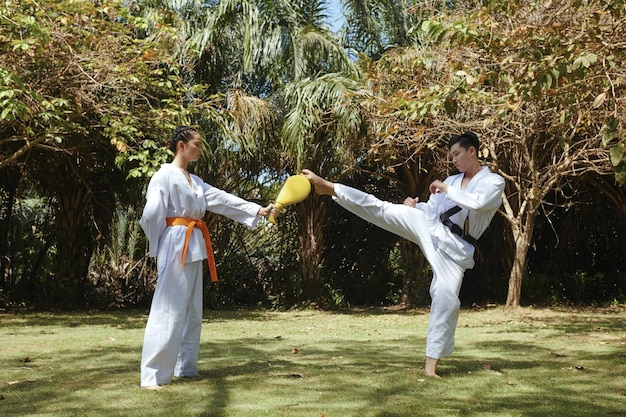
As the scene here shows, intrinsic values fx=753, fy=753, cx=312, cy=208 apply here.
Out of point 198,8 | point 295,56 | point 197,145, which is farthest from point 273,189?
point 197,145

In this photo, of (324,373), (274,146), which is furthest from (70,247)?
(324,373)

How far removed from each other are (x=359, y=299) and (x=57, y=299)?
192 inches

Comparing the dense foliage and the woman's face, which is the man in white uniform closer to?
the woman's face

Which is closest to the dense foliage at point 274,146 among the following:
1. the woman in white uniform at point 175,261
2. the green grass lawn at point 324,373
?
the green grass lawn at point 324,373

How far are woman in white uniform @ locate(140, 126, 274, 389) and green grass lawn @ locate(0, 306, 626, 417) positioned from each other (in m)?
0.17

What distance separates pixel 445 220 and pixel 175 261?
1.71 m

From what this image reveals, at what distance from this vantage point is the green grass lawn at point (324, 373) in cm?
383

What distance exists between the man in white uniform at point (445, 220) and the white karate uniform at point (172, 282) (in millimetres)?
797

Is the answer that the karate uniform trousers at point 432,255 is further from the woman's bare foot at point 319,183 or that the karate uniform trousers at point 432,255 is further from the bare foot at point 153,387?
the bare foot at point 153,387

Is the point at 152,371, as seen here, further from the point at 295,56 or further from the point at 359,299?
the point at 359,299

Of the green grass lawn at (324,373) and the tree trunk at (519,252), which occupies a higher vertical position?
the tree trunk at (519,252)

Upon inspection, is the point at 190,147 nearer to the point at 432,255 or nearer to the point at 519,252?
the point at 432,255

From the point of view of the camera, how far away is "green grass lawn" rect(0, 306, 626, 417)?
3.83 meters

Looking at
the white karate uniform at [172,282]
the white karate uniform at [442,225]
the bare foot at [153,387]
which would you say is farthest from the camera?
the white karate uniform at [442,225]
